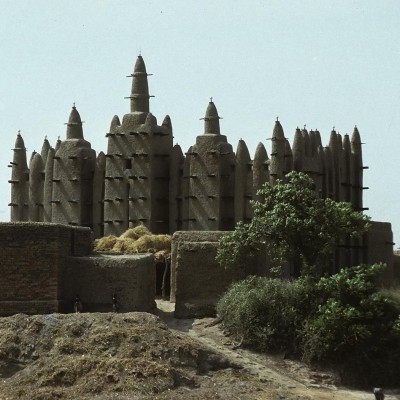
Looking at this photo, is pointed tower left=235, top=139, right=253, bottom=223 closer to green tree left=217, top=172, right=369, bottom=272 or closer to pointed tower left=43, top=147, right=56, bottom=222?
pointed tower left=43, top=147, right=56, bottom=222

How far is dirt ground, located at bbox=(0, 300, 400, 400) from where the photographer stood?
19.7 meters

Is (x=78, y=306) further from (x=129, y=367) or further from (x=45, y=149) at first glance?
(x=45, y=149)

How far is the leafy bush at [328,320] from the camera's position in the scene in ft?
76.9

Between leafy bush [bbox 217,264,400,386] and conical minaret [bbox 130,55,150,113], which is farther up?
conical minaret [bbox 130,55,150,113]

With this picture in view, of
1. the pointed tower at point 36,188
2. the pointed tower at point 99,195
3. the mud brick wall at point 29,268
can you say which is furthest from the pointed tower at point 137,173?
the mud brick wall at point 29,268

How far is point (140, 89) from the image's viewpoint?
4572 centimetres

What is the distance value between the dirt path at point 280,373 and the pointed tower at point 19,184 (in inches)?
960

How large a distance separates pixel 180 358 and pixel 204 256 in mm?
5966

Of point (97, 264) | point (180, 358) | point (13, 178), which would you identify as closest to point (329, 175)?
point (13, 178)

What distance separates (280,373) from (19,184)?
92.0ft

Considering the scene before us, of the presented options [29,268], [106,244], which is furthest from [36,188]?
[29,268]

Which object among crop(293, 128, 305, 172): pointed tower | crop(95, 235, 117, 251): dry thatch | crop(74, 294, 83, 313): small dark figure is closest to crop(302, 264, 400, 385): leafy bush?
crop(74, 294, 83, 313): small dark figure

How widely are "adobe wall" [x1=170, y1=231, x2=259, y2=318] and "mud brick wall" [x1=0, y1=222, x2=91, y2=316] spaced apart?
335 cm

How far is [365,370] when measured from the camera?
76.8ft
